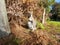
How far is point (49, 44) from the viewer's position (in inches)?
317

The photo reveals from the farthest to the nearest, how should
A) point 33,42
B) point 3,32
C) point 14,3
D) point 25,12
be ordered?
1. point 25,12
2. point 14,3
3. point 3,32
4. point 33,42

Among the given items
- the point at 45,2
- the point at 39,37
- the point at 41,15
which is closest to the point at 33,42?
the point at 39,37

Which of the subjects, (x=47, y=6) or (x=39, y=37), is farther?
(x=47, y=6)

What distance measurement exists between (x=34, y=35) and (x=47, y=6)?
41.2 ft

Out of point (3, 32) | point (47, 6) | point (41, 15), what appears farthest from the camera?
point (47, 6)

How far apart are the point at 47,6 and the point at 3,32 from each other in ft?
37.9

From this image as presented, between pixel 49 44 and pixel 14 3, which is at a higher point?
pixel 14 3

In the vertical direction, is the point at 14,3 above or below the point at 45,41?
above

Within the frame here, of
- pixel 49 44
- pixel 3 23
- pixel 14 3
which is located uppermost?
pixel 14 3

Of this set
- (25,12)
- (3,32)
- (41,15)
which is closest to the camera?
(3,32)

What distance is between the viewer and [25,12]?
14.4 meters

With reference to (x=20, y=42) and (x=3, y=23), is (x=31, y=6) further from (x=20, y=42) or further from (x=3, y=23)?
(x=20, y=42)

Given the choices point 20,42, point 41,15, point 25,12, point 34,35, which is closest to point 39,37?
point 34,35

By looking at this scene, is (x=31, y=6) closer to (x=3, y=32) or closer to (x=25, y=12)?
(x=25, y=12)
